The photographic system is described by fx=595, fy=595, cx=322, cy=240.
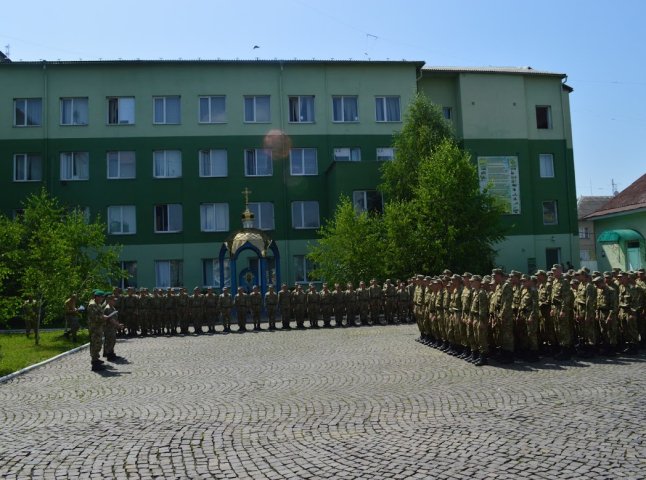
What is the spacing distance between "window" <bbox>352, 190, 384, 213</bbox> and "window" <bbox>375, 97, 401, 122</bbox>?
4.61 meters

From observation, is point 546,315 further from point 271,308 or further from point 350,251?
point 350,251

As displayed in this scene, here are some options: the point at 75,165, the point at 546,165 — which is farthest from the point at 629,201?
the point at 75,165

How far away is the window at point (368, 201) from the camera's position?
3156cm

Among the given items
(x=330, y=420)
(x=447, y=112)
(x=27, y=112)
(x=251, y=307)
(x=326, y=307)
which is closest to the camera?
(x=330, y=420)

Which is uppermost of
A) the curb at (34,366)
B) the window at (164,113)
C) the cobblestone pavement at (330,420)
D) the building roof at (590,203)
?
the window at (164,113)

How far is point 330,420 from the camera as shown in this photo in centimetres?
774

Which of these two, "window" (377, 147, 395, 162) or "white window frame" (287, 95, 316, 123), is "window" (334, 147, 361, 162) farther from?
"white window frame" (287, 95, 316, 123)

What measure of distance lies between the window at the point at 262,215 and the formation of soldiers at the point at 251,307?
10.3 meters

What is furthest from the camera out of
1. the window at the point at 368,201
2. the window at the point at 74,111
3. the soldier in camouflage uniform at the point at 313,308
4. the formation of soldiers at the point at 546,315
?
the window at the point at 74,111

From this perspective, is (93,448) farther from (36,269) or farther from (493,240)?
(493,240)

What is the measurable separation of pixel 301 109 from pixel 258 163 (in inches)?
152

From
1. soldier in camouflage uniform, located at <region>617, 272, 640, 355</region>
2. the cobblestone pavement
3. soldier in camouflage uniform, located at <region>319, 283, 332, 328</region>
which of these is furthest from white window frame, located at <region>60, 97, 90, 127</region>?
soldier in camouflage uniform, located at <region>617, 272, 640, 355</region>

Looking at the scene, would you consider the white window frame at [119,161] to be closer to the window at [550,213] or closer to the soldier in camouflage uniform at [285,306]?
the soldier in camouflage uniform at [285,306]

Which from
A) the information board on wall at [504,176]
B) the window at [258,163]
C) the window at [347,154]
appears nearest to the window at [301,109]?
the window at [347,154]
